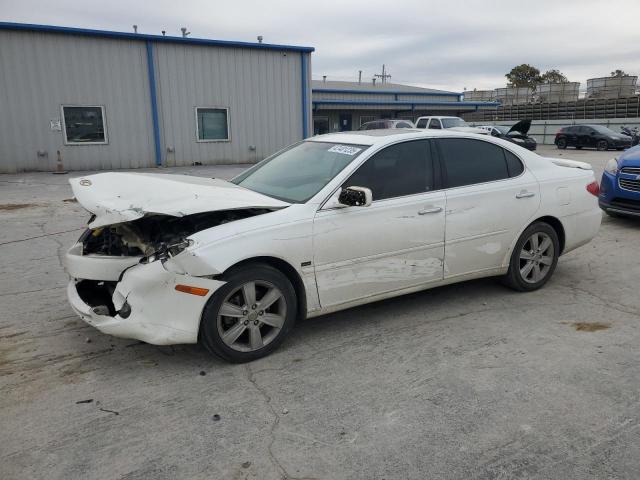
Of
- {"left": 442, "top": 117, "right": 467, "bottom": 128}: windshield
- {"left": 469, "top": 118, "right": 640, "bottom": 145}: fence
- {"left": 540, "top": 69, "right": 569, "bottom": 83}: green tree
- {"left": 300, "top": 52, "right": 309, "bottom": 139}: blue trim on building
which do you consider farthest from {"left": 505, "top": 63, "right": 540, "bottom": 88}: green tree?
{"left": 300, "top": 52, "right": 309, "bottom": 139}: blue trim on building

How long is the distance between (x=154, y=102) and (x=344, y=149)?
15185mm

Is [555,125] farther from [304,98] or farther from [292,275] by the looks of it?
[292,275]

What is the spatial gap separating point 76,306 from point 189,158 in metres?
15.9

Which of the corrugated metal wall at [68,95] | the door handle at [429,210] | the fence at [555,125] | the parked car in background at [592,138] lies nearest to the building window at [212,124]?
the corrugated metal wall at [68,95]

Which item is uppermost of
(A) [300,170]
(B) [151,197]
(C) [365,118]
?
(C) [365,118]

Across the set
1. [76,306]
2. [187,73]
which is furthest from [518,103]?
[76,306]

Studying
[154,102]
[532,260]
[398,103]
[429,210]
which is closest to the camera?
[429,210]

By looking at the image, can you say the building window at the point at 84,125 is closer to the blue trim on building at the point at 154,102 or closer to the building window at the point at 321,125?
the blue trim on building at the point at 154,102

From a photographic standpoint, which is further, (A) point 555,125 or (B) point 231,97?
(A) point 555,125

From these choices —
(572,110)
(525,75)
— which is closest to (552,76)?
(525,75)

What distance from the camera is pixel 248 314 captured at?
3545mm

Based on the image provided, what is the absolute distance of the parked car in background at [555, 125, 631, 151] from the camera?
2752cm

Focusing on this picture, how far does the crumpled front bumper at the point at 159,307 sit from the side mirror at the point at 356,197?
3.59 ft

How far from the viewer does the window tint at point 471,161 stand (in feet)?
14.9
